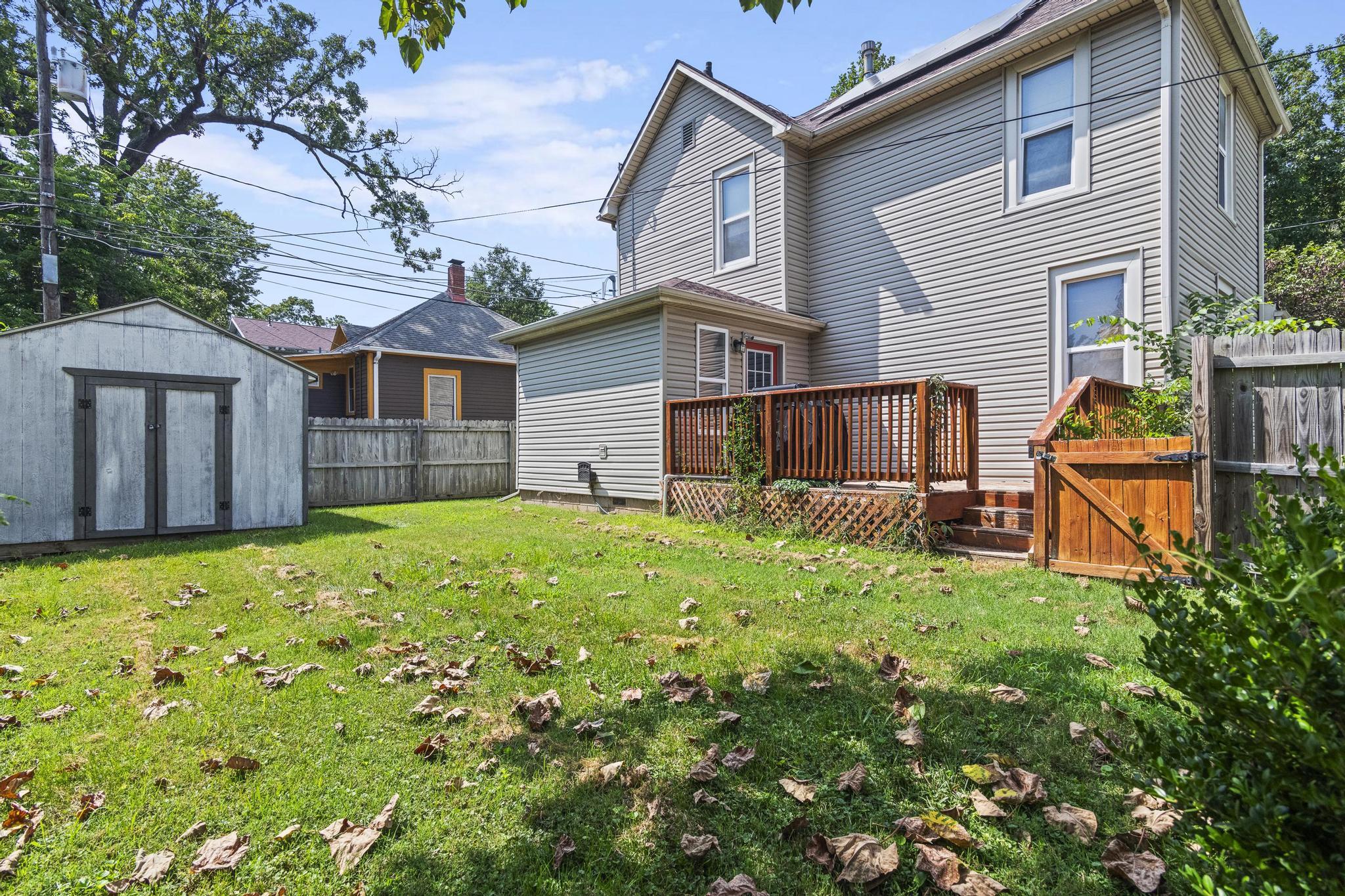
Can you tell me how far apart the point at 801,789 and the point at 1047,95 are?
33.2 ft

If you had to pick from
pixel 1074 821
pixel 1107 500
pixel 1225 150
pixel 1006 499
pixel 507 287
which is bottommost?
pixel 1074 821

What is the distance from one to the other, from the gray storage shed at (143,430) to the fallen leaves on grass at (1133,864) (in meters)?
10.5

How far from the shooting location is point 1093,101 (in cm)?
811

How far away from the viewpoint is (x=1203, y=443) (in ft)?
16.1

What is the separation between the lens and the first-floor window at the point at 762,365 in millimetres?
10680

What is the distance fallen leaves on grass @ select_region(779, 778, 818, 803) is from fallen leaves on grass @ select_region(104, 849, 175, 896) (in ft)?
6.38

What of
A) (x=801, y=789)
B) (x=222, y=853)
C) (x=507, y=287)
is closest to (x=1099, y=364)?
(x=801, y=789)

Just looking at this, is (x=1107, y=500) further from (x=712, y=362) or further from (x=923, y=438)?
(x=712, y=362)

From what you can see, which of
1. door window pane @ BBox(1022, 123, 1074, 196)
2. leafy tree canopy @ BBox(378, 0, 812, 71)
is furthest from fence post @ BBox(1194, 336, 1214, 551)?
leafy tree canopy @ BBox(378, 0, 812, 71)

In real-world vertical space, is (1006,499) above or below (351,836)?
above

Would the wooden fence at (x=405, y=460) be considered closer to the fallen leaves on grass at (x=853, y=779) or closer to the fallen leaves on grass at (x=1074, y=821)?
the fallen leaves on grass at (x=853, y=779)

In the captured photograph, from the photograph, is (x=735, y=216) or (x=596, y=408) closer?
(x=596, y=408)

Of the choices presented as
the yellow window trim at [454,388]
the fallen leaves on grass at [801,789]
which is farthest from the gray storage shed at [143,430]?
the fallen leaves on grass at [801,789]

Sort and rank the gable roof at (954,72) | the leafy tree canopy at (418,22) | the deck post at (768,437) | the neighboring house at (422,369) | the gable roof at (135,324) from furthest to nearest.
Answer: the neighboring house at (422,369), the deck post at (768,437), the gable roof at (954,72), the gable roof at (135,324), the leafy tree canopy at (418,22)
